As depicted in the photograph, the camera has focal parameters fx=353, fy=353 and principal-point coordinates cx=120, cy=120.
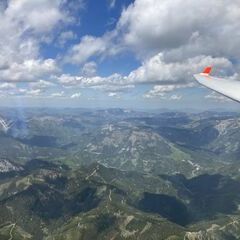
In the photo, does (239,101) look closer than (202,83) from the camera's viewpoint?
Yes

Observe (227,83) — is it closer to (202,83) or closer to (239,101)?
(202,83)

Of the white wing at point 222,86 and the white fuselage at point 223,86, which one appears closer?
the white fuselage at point 223,86

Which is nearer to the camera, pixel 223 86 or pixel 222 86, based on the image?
pixel 223 86

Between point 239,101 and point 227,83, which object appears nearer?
point 239,101

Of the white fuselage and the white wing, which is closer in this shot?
the white fuselage

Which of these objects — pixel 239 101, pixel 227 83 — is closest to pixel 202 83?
pixel 227 83
